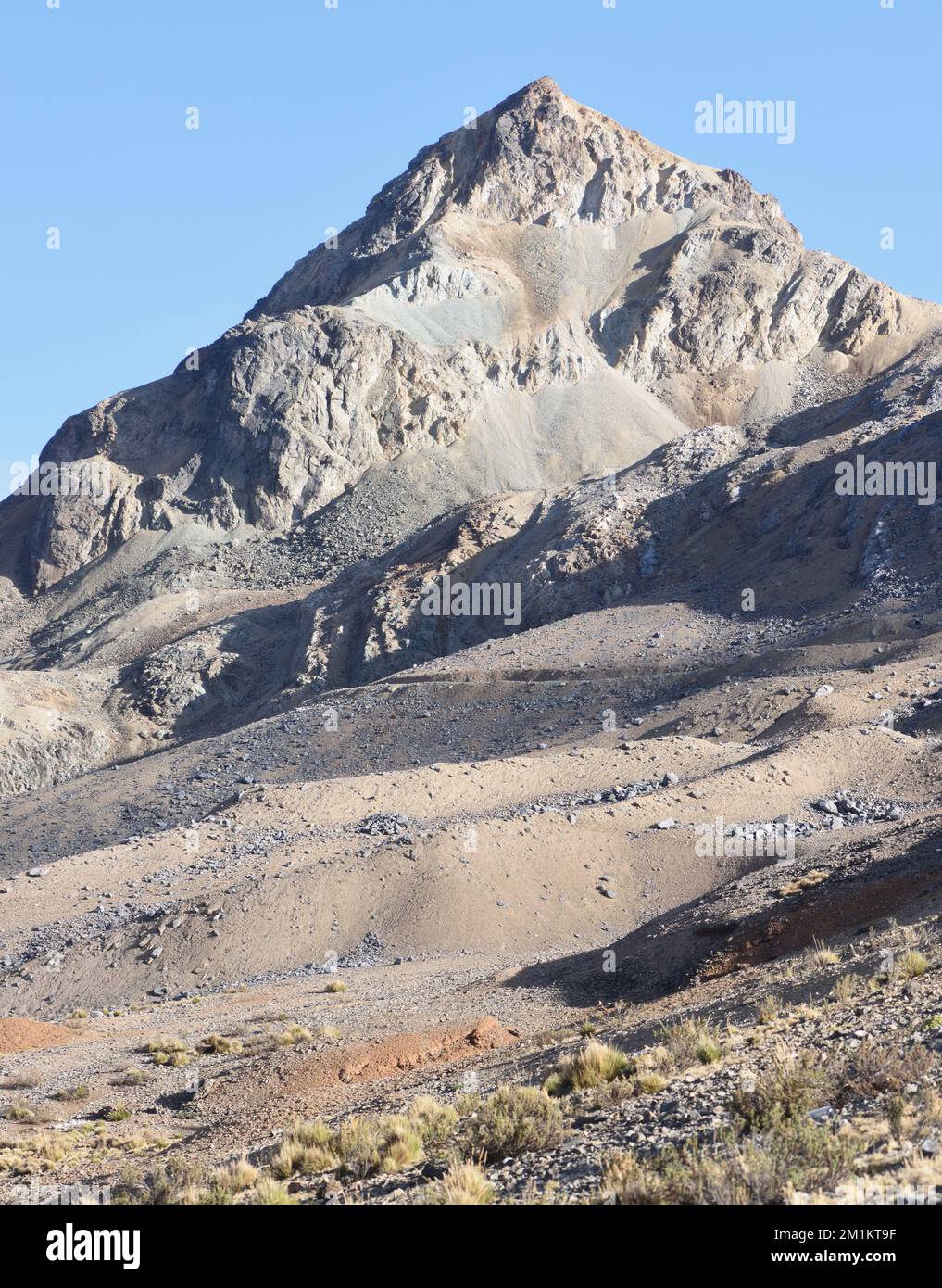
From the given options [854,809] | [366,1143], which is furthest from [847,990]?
[854,809]

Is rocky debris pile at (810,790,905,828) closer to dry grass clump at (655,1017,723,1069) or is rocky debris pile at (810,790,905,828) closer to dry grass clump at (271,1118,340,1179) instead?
dry grass clump at (655,1017,723,1069)

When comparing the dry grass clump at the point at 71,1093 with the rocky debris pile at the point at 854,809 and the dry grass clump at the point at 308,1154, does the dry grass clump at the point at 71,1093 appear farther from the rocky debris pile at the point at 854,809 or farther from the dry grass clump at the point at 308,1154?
the rocky debris pile at the point at 854,809

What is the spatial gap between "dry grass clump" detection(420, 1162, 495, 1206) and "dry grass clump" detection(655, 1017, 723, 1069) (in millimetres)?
2500

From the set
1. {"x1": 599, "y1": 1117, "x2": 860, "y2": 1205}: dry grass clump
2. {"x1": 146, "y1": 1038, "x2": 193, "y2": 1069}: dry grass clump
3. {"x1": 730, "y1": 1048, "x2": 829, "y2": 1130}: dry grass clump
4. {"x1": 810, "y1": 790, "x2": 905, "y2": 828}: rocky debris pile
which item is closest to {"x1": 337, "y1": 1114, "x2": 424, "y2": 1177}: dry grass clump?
{"x1": 599, "y1": 1117, "x2": 860, "y2": 1205}: dry grass clump

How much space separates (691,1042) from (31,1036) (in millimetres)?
11728

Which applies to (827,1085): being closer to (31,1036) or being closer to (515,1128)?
(515,1128)

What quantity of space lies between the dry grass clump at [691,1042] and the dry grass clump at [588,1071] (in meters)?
0.45

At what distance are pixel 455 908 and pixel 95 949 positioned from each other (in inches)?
259

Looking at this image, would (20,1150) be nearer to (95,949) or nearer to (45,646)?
(95,949)

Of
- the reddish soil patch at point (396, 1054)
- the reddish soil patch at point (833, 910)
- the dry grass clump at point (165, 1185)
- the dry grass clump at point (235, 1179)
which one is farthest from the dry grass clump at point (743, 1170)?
the reddish soil patch at point (833, 910)

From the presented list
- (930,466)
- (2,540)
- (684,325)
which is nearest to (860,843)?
(930,466)

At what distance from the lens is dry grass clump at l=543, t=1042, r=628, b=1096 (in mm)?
10477

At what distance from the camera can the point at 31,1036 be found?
1880cm

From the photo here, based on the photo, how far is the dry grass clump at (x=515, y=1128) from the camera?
8969 mm
